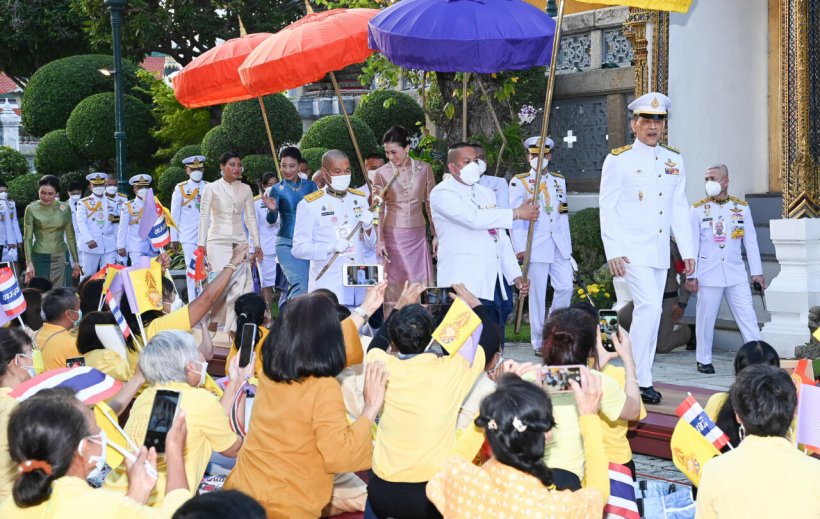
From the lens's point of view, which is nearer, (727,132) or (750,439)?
(750,439)

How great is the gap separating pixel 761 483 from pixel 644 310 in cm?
401

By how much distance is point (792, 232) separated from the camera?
996 centimetres

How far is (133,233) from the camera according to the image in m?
15.4

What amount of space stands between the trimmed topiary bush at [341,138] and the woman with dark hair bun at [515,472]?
1346 cm

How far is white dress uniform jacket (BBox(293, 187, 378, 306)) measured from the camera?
31.3 ft

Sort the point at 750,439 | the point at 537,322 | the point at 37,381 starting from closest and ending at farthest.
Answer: the point at 750,439, the point at 37,381, the point at 537,322

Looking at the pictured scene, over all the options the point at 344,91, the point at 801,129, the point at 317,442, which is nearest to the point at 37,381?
the point at 317,442

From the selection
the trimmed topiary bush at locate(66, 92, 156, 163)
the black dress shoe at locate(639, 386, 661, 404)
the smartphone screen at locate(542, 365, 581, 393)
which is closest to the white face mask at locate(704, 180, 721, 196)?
the black dress shoe at locate(639, 386, 661, 404)

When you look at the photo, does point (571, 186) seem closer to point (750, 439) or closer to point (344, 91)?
point (344, 91)

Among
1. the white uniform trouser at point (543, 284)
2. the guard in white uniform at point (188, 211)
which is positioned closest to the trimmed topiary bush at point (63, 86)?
the guard in white uniform at point (188, 211)

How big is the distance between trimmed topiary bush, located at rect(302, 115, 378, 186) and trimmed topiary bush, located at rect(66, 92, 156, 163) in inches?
213

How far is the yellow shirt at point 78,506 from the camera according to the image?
345 cm

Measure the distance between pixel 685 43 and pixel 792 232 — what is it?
7.18 feet

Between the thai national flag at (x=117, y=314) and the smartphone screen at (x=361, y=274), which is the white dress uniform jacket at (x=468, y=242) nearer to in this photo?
the smartphone screen at (x=361, y=274)
